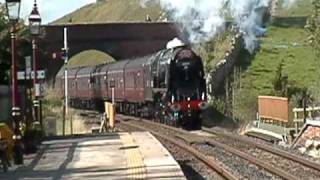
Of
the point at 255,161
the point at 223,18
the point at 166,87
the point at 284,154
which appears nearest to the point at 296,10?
the point at 223,18

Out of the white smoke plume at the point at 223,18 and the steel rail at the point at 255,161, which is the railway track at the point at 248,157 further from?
the white smoke plume at the point at 223,18

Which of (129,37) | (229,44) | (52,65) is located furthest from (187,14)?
(229,44)

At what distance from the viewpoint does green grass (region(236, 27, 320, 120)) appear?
46.5 metres

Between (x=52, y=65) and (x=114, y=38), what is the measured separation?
22.3 ft

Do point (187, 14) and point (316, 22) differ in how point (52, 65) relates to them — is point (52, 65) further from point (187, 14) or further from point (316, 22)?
point (316, 22)

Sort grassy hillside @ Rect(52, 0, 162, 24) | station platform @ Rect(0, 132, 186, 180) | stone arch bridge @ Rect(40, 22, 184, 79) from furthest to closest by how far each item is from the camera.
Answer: grassy hillside @ Rect(52, 0, 162, 24) → stone arch bridge @ Rect(40, 22, 184, 79) → station platform @ Rect(0, 132, 186, 180)

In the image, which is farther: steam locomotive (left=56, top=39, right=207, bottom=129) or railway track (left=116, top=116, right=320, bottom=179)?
steam locomotive (left=56, top=39, right=207, bottom=129)

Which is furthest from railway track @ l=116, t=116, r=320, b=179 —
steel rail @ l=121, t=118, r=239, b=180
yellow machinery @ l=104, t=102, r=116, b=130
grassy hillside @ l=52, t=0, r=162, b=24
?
grassy hillside @ l=52, t=0, r=162, b=24

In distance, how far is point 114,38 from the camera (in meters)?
87.0

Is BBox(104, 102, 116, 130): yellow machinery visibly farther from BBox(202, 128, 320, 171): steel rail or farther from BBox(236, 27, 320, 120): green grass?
BBox(202, 128, 320, 171): steel rail

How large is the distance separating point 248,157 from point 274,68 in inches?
1551

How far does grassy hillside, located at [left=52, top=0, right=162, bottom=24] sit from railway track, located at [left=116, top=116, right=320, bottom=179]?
100.0 meters

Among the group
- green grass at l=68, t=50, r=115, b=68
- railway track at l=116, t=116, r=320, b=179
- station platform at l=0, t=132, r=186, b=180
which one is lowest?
railway track at l=116, t=116, r=320, b=179

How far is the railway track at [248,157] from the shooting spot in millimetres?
19828
